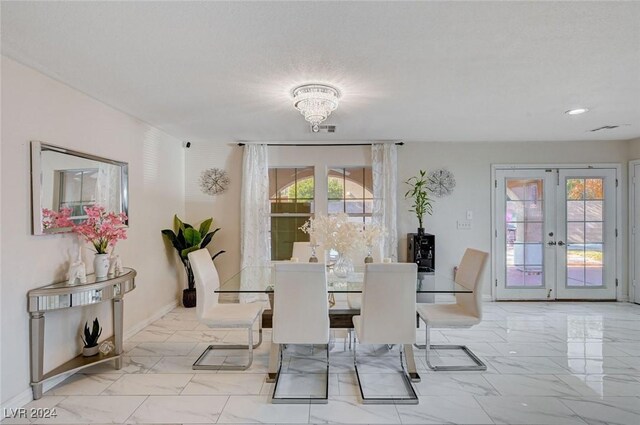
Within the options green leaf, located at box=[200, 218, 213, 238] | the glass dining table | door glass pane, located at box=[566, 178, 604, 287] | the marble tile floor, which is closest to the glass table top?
the glass dining table

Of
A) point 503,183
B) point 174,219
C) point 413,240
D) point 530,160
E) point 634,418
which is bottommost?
point 634,418

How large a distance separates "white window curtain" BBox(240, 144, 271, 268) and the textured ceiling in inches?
→ 52.1

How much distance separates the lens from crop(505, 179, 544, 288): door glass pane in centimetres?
506

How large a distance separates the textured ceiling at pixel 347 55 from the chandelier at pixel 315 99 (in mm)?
99

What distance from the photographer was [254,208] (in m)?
4.95

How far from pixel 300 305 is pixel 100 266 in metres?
1.67

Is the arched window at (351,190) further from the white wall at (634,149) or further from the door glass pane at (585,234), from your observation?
the white wall at (634,149)

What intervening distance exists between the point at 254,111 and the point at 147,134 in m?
1.51

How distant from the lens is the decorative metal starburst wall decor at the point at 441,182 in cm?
504

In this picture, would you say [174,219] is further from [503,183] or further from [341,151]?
[503,183]

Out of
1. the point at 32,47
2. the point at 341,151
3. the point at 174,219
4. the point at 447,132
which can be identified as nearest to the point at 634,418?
the point at 447,132

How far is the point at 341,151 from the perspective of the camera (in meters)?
5.06

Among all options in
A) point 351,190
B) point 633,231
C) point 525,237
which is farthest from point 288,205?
point 633,231

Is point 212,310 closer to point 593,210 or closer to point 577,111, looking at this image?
point 577,111
